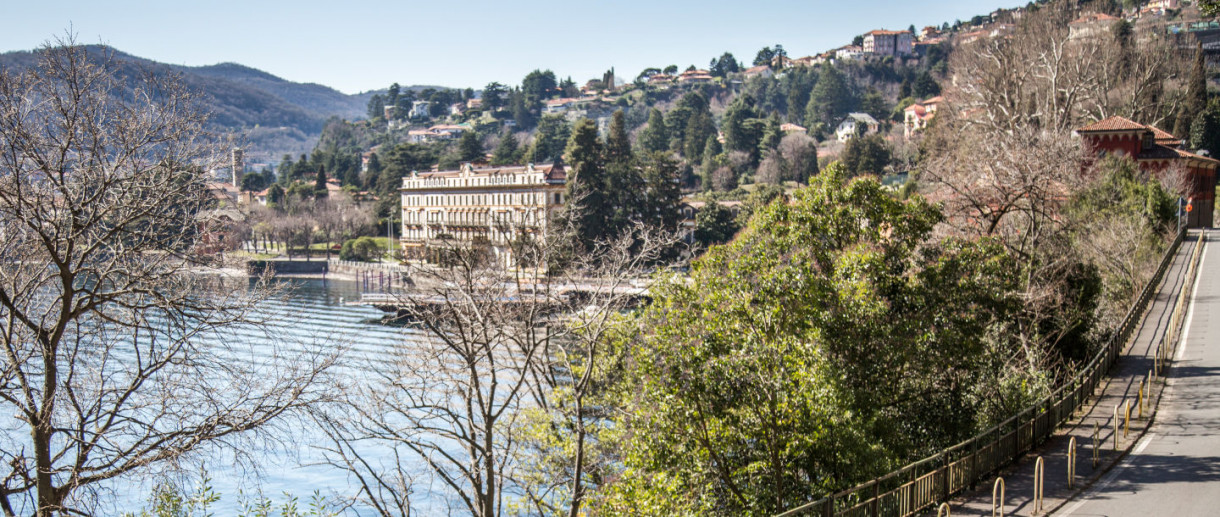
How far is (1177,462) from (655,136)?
92.8 m

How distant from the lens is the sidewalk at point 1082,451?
1066cm

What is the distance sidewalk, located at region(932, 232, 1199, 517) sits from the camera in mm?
10656

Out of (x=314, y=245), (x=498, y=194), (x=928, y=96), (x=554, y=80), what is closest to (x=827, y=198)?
Result: (x=498, y=194)

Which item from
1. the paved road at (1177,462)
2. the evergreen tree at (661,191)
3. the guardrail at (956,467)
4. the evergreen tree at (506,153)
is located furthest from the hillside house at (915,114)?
the guardrail at (956,467)

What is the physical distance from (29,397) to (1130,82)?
5595cm

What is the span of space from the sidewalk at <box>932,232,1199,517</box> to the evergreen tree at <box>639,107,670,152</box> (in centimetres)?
8366

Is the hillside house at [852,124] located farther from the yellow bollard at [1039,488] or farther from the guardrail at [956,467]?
the yellow bollard at [1039,488]

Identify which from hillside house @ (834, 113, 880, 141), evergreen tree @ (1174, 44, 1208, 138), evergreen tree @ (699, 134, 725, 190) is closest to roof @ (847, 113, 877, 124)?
hillside house @ (834, 113, 880, 141)

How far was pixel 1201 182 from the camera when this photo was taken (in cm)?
4550

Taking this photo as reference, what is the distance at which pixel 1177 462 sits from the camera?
12.3m

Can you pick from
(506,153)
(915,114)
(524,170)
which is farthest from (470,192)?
(915,114)

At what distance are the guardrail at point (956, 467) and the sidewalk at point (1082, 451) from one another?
16cm

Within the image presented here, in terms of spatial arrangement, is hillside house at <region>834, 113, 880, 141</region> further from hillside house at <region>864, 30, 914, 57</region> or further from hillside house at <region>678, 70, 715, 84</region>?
hillside house at <region>678, 70, 715, 84</region>

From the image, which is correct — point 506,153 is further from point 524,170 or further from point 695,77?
point 695,77
